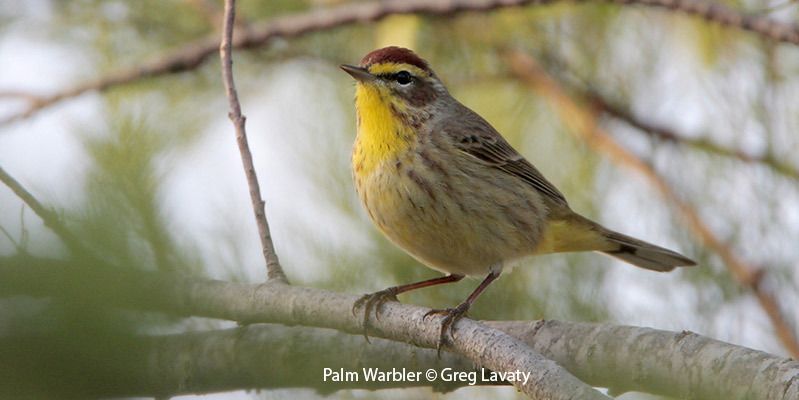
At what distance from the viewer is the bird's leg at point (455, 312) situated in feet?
9.31

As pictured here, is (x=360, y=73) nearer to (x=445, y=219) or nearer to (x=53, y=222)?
(x=445, y=219)

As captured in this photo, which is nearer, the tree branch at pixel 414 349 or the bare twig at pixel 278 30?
the tree branch at pixel 414 349

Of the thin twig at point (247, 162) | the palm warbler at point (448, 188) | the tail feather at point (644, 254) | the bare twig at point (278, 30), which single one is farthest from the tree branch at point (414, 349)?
the bare twig at point (278, 30)

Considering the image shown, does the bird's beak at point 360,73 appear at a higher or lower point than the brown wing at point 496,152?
higher

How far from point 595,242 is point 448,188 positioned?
0.95 m

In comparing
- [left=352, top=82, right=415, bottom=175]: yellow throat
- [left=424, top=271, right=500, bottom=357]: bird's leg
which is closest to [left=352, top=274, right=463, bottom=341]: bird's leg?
[left=424, top=271, right=500, bottom=357]: bird's leg

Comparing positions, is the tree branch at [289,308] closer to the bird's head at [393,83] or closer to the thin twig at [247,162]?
the thin twig at [247,162]

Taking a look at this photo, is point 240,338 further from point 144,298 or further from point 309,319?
point 144,298

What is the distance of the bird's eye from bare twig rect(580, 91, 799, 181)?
34.5 inches

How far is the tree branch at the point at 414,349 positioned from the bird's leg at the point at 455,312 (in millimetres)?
34

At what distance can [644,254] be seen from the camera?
448cm

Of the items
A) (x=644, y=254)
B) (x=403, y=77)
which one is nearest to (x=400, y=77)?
(x=403, y=77)

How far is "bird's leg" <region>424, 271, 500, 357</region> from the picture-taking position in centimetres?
284

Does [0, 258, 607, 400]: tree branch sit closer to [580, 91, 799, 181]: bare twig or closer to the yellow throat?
the yellow throat
